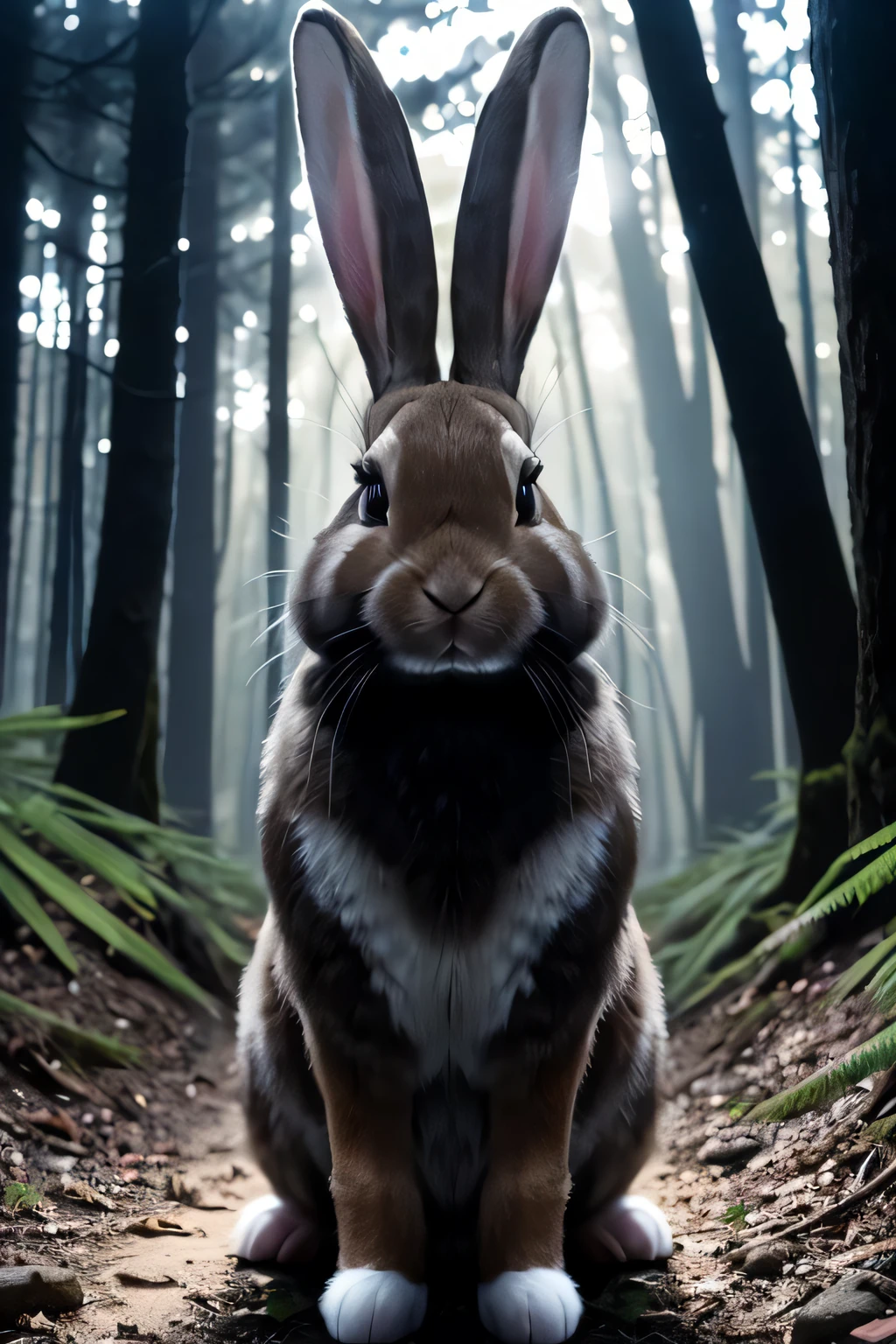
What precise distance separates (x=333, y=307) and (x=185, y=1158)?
2579 mm

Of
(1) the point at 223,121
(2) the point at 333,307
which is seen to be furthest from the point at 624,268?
(1) the point at 223,121

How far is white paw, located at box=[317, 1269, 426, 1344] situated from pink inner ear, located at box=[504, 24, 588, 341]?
1660mm

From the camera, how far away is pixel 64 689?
3277mm

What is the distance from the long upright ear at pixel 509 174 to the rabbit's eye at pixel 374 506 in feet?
1.11

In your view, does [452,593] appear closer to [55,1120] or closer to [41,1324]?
[41,1324]

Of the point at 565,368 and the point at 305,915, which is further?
the point at 565,368

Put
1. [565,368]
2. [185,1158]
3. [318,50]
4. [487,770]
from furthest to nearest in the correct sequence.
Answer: [565,368] < [185,1158] < [318,50] < [487,770]

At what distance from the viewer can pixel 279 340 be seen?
143 inches

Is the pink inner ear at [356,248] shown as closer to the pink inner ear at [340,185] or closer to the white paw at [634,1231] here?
the pink inner ear at [340,185]

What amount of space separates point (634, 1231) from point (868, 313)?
1.96m

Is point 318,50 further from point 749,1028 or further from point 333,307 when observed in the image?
point 749,1028

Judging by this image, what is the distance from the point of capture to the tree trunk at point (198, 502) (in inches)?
133

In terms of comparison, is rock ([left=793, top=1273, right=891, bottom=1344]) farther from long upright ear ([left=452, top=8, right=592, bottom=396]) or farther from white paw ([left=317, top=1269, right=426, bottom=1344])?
long upright ear ([left=452, top=8, right=592, bottom=396])

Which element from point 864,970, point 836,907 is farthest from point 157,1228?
point 836,907
